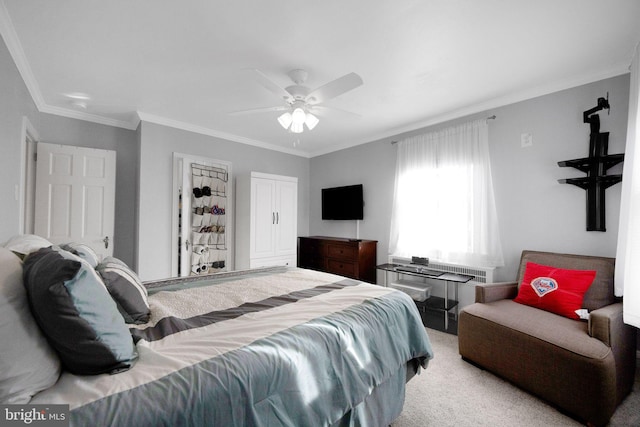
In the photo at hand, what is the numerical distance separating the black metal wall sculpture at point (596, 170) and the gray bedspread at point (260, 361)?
210 cm

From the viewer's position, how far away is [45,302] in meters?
0.79

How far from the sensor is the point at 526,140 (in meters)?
2.81

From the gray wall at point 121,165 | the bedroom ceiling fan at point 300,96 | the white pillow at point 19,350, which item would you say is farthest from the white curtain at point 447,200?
the gray wall at point 121,165

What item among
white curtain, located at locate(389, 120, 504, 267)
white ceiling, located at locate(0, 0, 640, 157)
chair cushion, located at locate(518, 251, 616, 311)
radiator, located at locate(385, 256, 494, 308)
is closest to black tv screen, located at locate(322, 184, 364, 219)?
white curtain, located at locate(389, 120, 504, 267)

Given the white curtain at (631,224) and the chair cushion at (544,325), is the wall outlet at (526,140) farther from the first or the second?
the chair cushion at (544,325)

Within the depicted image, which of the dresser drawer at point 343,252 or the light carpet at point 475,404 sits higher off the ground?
the dresser drawer at point 343,252

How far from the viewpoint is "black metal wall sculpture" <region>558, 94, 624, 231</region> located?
2.31 metres

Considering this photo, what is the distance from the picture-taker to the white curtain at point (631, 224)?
1.74 m

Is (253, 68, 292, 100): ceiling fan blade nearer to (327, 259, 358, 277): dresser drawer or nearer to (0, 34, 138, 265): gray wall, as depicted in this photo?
(0, 34, 138, 265): gray wall

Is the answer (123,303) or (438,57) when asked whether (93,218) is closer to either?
(123,303)

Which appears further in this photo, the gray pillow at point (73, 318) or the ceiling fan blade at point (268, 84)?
the ceiling fan blade at point (268, 84)

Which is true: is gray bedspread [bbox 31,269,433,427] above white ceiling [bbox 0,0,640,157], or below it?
below

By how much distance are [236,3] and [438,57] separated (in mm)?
1608

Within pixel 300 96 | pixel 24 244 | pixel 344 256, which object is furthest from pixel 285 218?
pixel 24 244
